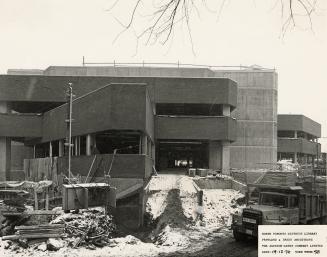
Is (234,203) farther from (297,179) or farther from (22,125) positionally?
(22,125)

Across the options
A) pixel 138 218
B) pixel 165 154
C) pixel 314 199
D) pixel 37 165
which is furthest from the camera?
pixel 165 154

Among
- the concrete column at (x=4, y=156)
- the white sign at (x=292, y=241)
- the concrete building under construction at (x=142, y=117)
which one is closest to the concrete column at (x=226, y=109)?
the concrete building under construction at (x=142, y=117)

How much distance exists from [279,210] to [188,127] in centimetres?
2434

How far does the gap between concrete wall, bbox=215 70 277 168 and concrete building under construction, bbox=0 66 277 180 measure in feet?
0.36

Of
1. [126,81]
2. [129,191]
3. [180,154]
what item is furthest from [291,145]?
[129,191]

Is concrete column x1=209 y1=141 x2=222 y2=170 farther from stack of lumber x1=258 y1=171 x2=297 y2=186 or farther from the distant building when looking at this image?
the distant building

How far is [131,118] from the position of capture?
2634 cm

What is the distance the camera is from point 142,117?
26.5 m

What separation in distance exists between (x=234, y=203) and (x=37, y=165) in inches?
810

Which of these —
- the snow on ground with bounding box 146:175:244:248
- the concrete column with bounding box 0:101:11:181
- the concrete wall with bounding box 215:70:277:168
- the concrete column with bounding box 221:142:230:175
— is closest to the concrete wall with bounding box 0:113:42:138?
the concrete column with bounding box 0:101:11:181

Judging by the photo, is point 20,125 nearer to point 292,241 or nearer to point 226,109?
point 226,109

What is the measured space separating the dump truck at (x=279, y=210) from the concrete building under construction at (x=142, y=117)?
977cm

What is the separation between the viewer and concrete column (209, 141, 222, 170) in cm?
4159

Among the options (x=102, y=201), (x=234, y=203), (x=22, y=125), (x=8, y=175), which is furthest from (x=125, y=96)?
(x=8, y=175)
